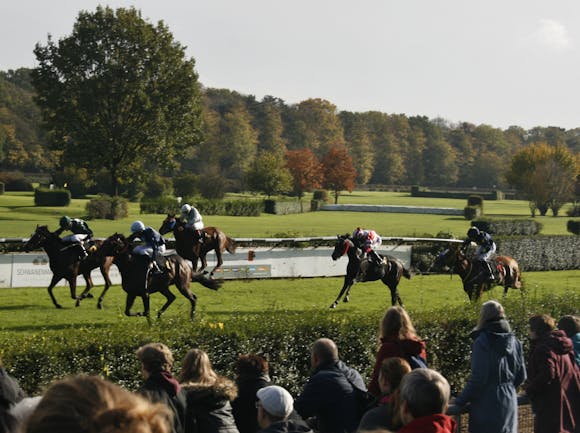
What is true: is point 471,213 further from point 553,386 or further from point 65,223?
point 553,386

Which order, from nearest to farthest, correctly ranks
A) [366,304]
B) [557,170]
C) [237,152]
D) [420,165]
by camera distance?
[366,304] < [557,170] < [237,152] < [420,165]

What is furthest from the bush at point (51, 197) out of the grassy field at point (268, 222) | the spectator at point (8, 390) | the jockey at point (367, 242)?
the spectator at point (8, 390)

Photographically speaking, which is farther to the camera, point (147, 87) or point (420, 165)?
point (420, 165)

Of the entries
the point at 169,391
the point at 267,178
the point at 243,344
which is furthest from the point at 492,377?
the point at 267,178

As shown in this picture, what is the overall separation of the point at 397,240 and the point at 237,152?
→ 194 ft

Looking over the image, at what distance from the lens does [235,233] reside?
34625 millimetres

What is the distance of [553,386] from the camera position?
6.40 meters

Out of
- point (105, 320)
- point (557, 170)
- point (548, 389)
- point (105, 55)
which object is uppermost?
point (105, 55)

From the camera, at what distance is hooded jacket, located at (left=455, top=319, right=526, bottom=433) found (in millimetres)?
6051

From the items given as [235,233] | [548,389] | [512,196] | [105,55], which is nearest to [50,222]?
[235,233]

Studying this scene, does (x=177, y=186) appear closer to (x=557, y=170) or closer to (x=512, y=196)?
(x=557, y=170)

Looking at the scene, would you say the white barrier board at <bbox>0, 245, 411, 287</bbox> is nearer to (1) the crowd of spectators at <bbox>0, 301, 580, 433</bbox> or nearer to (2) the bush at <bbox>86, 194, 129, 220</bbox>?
(1) the crowd of spectators at <bbox>0, 301, 580, 433</bbox>

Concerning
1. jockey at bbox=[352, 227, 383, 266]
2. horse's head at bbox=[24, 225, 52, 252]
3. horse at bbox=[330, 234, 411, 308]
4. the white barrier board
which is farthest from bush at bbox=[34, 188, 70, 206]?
jockey at bbox=[352, 227, 383, 266]

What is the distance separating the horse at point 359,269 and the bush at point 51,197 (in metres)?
32.3
